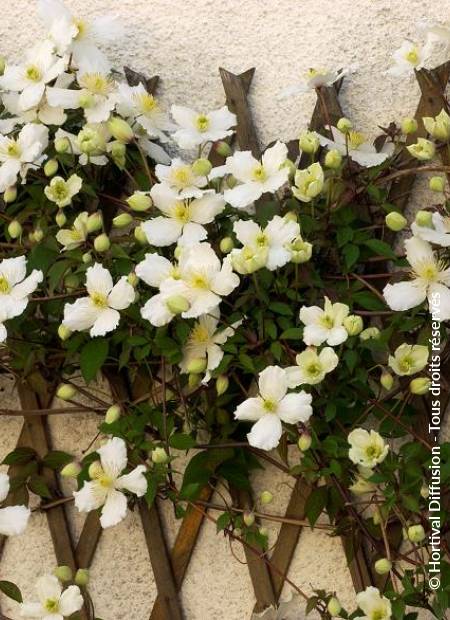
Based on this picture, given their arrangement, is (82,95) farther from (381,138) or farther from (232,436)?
(232,436)

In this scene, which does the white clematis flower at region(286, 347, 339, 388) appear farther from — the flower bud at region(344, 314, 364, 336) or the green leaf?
the green leaf

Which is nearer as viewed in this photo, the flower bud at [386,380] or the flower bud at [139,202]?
the flower bud at [386,380]

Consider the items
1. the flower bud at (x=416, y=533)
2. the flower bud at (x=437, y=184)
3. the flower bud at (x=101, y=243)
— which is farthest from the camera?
the flower bud at (x=101, y=243)

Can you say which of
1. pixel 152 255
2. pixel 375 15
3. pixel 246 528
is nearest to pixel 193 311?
pixel 152 255

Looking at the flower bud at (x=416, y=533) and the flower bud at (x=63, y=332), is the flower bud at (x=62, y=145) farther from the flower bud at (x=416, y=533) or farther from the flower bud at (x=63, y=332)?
the flower bud at (x=416, y=533)

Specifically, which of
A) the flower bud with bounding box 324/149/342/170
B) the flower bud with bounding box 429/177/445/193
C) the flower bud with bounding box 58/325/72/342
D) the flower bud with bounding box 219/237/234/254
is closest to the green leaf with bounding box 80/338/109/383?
the flower bud with bounding box 58/325/72/342

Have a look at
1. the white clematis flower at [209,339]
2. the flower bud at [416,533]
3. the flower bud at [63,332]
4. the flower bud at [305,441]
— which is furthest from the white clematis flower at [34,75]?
the flower bud at [416,533]
